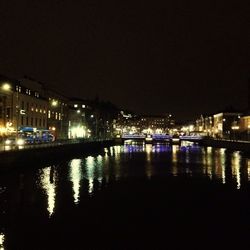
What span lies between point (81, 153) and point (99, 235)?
71796mm

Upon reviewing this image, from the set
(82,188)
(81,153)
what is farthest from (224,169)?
(81,153)

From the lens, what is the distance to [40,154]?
2608 inches

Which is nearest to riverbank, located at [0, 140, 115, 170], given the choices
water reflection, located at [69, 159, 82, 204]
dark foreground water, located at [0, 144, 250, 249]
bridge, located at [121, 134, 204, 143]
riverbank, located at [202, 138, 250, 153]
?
dark foreground water, located at [0, 144, 250, 249]

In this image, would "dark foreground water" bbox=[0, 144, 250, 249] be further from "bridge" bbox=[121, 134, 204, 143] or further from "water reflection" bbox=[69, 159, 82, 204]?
"bridge" bbox=[121, 134, 204, 143]

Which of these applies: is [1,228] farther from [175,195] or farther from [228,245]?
[175,195]

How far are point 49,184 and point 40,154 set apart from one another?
2106 centimetres

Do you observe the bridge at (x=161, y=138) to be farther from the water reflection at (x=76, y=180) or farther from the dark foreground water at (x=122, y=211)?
the dark foreground water at (x=122, y=211)

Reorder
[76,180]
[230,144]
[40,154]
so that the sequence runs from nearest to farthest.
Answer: [76,180], [40,154], [230,144]

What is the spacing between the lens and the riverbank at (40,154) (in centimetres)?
5203

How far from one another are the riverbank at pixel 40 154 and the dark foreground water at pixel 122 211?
61.0 inches

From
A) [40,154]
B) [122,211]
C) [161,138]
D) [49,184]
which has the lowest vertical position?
[122,211]

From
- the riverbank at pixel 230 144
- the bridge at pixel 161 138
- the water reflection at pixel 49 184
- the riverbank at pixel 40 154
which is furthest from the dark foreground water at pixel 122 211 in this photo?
the bridge at pixel 161 138

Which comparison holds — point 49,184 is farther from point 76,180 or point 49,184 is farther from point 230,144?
point 230,144

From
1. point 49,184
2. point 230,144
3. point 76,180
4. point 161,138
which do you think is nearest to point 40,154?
point 76,180
